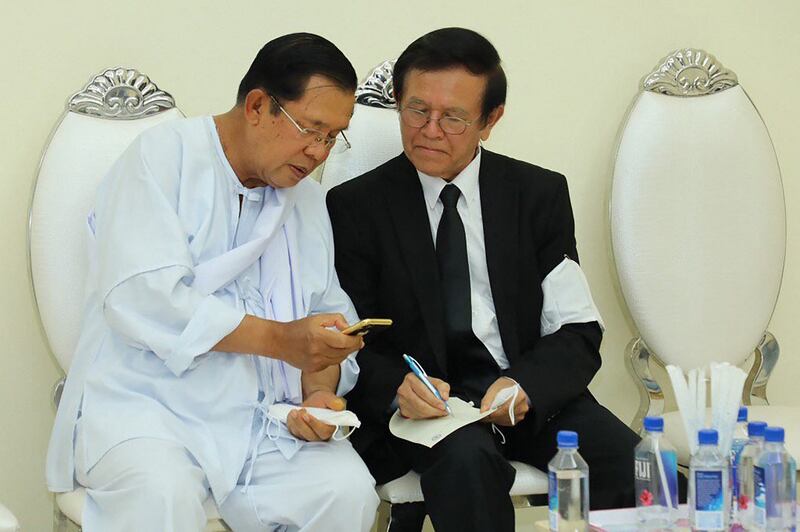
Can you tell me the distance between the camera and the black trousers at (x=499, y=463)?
98.7 inches

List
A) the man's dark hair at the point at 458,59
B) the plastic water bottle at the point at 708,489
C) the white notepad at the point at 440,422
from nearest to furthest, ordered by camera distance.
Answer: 1. the plastic water bottle at the point at 708,489
2. the white notepad at the point at 440,422
3. the man's dark hair at the point at 458,59

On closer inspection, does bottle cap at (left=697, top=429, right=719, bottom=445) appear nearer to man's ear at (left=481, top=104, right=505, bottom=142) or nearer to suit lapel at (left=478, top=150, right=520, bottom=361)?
suit lapel at (left=478, top=150, right=520, bottom=361)

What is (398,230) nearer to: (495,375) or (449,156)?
(449,156)

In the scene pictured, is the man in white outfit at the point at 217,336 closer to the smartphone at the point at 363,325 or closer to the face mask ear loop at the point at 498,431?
the smartphone at the point at 363,325

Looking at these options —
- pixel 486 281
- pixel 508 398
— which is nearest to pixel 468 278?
pixel 486 281

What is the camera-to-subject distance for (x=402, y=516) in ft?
9.11

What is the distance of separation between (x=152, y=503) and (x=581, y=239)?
1.79 meters

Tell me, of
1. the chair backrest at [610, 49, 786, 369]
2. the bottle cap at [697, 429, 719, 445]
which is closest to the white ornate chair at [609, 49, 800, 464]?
the chair backrest at [610, 49, 786, 369]

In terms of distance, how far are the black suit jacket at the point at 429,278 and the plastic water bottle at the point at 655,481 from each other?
544mm

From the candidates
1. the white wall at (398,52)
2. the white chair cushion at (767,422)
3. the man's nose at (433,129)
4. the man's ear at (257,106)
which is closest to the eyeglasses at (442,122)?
the man's nose at (433,129)

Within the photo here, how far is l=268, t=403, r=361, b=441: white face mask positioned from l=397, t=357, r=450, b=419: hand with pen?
5.6 inches

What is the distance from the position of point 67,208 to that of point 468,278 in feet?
3.27

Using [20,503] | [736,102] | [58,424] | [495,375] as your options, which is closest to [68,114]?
[58,424]

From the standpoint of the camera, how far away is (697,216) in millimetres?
3400
